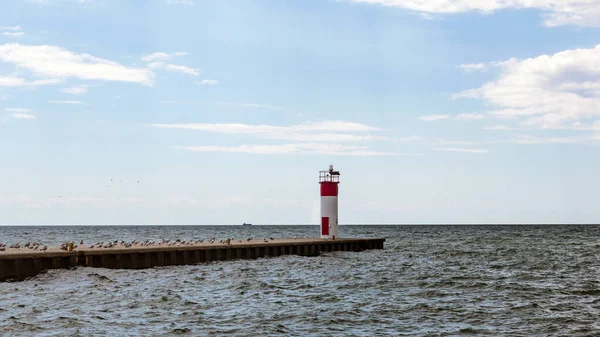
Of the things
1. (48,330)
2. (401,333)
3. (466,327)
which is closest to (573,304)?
(466,327)

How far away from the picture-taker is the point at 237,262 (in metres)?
44.3

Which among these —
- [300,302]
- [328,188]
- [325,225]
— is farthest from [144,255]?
[325,225]

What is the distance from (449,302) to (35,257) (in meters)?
19.2

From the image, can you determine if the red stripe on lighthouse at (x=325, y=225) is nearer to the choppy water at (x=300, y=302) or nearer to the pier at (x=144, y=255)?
the pier at (x=144, y=255)

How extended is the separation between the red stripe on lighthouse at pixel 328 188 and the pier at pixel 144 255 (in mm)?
3699

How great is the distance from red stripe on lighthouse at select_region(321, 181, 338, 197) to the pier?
3699 mm

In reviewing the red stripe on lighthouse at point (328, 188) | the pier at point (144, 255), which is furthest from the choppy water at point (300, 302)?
the red stripe on lighthouse at point (328, 188)

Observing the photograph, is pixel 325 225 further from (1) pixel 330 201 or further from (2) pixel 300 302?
(2) pixel 300 302

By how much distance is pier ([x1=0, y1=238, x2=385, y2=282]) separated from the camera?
1241 inches

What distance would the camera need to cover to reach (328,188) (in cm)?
5347

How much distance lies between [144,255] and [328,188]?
1923 centimetres

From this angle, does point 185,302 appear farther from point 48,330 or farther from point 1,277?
point 1,277

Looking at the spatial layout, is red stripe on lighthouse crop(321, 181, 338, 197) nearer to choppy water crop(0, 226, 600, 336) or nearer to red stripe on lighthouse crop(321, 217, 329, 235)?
red stripe on lighthouse crop(321, 217, 329, 235)

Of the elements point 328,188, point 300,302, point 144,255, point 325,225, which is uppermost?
point 328,188
